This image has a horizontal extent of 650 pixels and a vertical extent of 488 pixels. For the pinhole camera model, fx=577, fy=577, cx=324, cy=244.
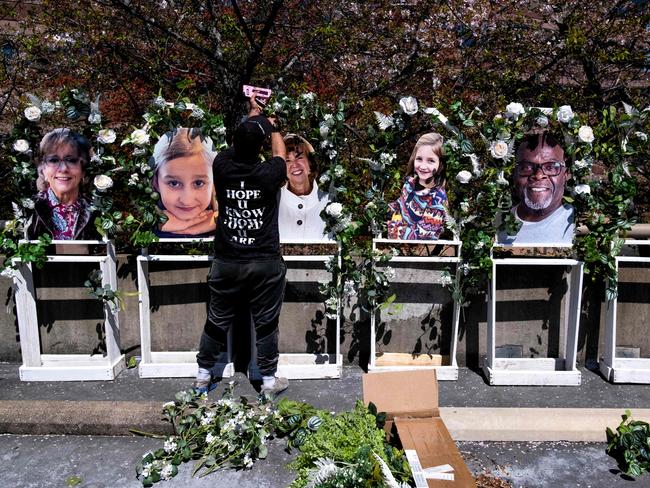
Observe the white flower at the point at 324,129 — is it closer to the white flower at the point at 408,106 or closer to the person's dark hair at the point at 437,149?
the white flower at the point at 408,106

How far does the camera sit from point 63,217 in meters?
4.62

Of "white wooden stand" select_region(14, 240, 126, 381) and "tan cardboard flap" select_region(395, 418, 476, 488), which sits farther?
"white wooden stand" select_region(14, 240, 126, 381)

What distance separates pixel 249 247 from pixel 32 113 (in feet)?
6.46

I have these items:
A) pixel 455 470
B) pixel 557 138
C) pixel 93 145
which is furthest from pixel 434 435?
pixel 93 145

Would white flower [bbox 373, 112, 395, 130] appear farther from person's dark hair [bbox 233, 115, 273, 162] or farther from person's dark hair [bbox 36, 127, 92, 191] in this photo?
person's dark hair [bbox 36, 127, 92, 191]

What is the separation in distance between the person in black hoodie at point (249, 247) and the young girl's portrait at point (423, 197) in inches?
39.8

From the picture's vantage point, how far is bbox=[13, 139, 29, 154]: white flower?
4426 mm

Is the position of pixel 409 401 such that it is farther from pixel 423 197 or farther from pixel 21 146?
pixel 21 146

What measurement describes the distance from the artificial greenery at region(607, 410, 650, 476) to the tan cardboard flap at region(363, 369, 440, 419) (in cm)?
114

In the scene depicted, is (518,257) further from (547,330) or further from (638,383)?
(638,383)

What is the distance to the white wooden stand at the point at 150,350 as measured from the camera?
4.63 metres

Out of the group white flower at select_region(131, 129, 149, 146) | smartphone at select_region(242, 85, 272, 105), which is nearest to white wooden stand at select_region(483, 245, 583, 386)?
smartphone at select_region(242, 85, 272, 105)

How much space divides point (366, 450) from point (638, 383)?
2887mm

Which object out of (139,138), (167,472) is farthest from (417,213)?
(167,472)
